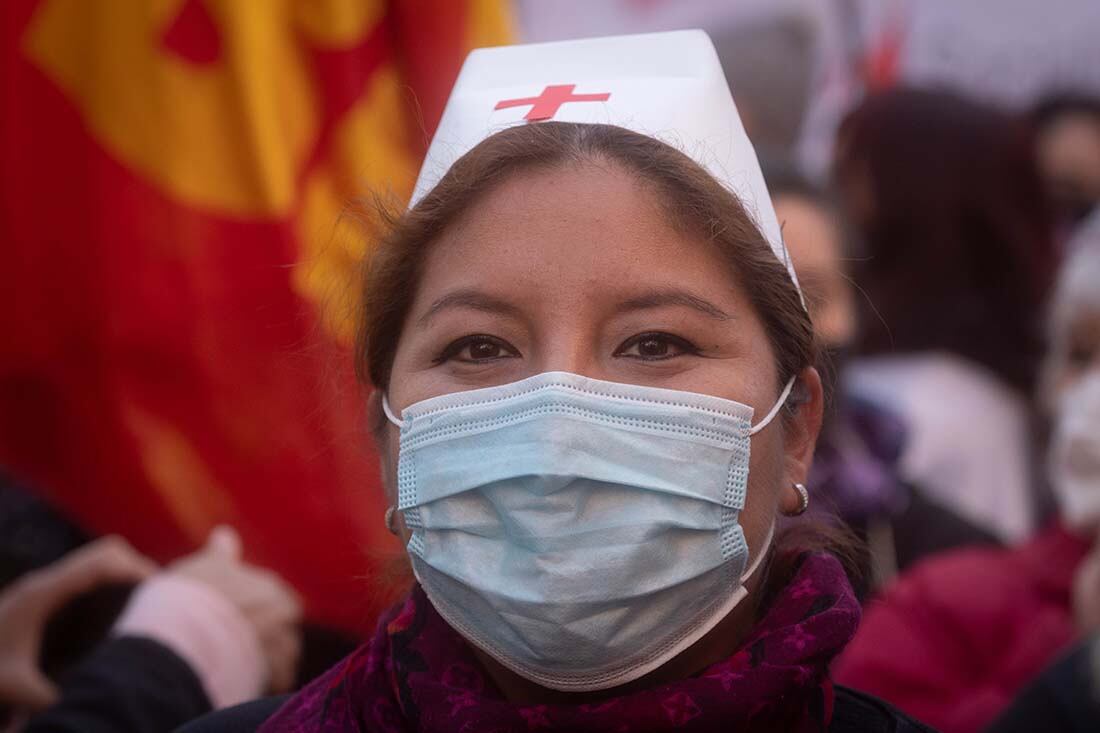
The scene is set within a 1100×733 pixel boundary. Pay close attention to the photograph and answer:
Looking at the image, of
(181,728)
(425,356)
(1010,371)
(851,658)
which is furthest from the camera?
(1010,371)

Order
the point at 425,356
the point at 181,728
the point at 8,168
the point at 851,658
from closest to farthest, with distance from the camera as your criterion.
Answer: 1. the point at 425,356
2. the point at 181,728
3. the point at 8,168
4. the point at 851,658

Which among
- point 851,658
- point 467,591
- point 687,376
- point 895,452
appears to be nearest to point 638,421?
point 687,376

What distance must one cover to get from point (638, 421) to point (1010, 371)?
355 cm

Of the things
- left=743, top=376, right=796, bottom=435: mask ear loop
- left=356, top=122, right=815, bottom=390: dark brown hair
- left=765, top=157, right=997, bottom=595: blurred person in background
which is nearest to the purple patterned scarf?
left=743, top=376, right=796, bottom=435: mask ear loop

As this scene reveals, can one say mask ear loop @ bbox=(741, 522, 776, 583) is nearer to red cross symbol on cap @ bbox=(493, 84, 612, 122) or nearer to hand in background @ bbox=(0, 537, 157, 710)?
red cross symbol on cap @ bbox=(493, 84, 612, 122)

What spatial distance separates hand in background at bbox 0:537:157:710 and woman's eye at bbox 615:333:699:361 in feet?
4.81

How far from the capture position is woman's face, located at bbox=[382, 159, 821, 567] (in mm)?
2129

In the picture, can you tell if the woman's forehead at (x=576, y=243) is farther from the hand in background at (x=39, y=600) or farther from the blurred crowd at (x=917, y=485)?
the hand in background at (x=39, y=600)

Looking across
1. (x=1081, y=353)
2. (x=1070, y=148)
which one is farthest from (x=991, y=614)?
(x=1070, y=148)

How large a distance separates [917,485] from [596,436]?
2687 millimetres

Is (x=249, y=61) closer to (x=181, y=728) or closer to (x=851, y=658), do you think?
(x=181, y=728)

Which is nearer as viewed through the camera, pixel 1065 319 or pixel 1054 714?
pixel 1054 714

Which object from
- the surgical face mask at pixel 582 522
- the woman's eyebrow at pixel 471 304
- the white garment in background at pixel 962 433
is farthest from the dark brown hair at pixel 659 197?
the white garment in background at pixel 962 433

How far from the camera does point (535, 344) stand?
7.05 ft
